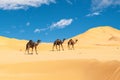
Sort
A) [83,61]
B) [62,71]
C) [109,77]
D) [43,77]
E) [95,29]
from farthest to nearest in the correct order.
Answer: [95,29] < [83,61] < [62,71] < [43,77] < [109,77]

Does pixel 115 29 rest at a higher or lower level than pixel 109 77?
higher

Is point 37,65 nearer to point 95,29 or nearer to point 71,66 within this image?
point 71,66

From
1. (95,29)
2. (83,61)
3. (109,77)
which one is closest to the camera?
(109,77)

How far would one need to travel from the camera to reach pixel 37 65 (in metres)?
19.0

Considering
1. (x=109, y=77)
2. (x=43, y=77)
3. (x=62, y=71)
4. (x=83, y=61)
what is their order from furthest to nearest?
(x=83, y=61)
(x=62, y=71)
(x=43, y=77)
(x=109, y=77)

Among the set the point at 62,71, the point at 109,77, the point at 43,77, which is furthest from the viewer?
the point at 62,71

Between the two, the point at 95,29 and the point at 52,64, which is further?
the point at 95,29

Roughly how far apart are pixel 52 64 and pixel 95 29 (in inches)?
3776

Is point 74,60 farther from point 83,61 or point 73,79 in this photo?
point 73,79

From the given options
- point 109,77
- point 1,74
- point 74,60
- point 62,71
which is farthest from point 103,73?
point 1,74

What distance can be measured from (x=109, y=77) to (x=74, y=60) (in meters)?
4.35

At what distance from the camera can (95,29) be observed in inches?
4483

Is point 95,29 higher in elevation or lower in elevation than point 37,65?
higher

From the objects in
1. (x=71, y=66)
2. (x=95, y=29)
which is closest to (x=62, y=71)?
(x=71, y=66)
